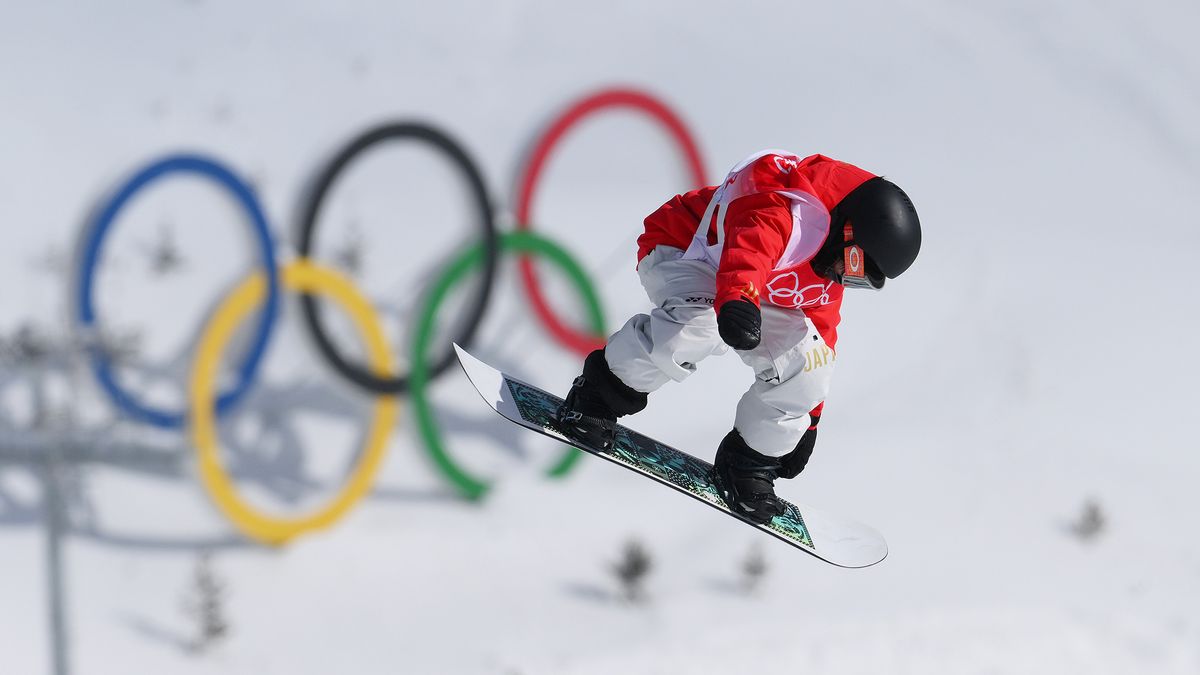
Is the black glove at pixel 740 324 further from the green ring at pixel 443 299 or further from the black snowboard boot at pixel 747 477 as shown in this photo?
the green ring at pixel 443 299

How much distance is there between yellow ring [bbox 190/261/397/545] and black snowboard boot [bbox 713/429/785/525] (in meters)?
13.9

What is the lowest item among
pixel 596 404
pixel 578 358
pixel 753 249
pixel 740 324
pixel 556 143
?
pixel 740 324

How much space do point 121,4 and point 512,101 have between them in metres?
8.74

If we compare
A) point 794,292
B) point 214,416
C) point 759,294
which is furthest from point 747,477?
point 214,416

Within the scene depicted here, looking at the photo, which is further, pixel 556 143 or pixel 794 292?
pixel 556 143

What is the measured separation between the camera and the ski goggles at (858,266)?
3.91 metres

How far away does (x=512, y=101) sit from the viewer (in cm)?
2484

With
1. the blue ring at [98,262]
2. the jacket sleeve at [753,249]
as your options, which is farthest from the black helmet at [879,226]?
the blue ring at [98,262]

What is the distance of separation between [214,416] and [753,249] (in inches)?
694

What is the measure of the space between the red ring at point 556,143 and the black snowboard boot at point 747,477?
12565mm

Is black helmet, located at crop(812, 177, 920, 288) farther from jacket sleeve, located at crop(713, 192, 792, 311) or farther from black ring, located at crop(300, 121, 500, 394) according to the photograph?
black ring, located at crop(300, 121, 500, 394)

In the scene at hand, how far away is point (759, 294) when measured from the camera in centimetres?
389

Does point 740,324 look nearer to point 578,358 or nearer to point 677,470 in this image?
point 677,470

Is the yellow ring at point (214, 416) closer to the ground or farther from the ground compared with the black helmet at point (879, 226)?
farther from the ground
